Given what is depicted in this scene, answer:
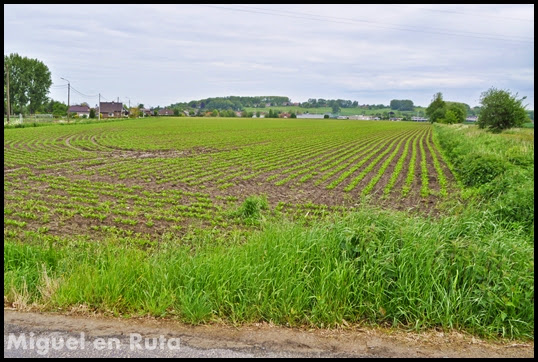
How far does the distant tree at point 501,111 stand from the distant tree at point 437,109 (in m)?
78.6

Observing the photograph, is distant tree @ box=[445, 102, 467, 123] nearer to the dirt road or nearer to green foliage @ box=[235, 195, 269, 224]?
green foliage @ box=[235, 195, 269, 224]

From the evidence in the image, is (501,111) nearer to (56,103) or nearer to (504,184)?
(504,184)

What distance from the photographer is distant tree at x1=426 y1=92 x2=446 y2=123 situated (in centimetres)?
12325

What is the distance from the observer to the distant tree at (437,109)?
404 ft

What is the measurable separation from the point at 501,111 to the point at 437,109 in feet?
280

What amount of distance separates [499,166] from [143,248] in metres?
11.7

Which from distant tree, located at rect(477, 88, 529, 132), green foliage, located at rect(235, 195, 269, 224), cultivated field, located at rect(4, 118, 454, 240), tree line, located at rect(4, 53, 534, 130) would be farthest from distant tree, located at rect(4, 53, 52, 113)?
green foliage, located at rect(235, 195, 269, 224)

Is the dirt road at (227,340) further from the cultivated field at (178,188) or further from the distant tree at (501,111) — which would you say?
the distant tree at (501,111)

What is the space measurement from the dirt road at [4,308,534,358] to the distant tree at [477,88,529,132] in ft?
161

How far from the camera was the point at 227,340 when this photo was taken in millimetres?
3514

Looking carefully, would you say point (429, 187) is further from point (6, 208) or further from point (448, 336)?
point (6, 208)

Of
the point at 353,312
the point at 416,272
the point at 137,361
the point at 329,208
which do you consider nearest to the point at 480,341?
the point at 416,272

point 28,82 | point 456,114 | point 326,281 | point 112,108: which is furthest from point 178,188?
point 112,108

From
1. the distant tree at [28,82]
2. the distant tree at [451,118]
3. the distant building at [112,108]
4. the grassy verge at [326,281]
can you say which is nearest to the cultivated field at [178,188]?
the grassy verge at [326,281]
